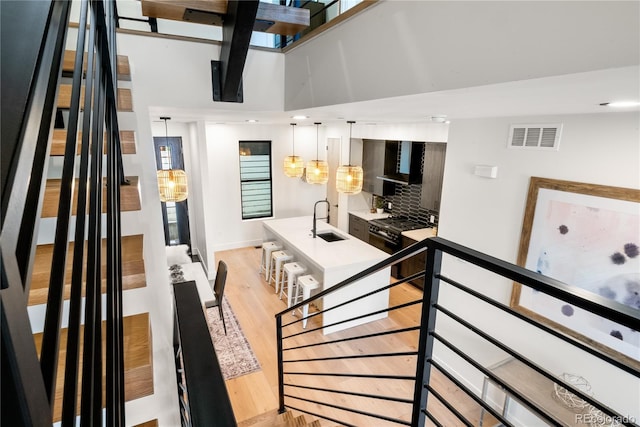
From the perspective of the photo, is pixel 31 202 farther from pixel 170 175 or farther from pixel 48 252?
pixel 170 175

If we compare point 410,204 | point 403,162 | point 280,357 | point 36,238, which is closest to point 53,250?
point 36,238

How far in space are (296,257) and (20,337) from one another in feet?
17.0

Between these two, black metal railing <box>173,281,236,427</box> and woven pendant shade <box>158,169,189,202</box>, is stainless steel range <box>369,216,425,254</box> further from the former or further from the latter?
black metal railing <box>173,281,236,427</box>

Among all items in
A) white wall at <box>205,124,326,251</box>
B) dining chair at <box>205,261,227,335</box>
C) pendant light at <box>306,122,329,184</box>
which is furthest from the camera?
white wall at <box>205,124,326,251</box>

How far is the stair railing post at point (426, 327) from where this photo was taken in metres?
1.04

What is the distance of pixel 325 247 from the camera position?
15.8ft

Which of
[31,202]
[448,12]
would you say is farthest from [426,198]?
[31,202]

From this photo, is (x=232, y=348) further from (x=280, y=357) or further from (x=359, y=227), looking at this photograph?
(x=359, y=227)

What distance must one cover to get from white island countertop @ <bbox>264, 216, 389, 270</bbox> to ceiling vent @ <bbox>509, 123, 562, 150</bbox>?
223 cm

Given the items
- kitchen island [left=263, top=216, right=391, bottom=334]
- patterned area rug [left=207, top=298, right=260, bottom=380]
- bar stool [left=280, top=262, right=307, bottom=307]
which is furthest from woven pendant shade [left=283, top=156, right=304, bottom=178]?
patterned area rug [left=207, top=298, right=260, bottom=380]

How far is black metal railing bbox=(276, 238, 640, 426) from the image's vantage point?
1174 millimetres

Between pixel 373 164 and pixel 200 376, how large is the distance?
232 inches

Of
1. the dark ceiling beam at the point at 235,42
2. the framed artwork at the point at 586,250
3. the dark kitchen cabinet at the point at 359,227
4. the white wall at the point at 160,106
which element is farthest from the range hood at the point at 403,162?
the dark ceiling beam at the point at 235,42

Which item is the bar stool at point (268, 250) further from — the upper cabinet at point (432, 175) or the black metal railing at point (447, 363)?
the upper cabinet at point (432, 175)
